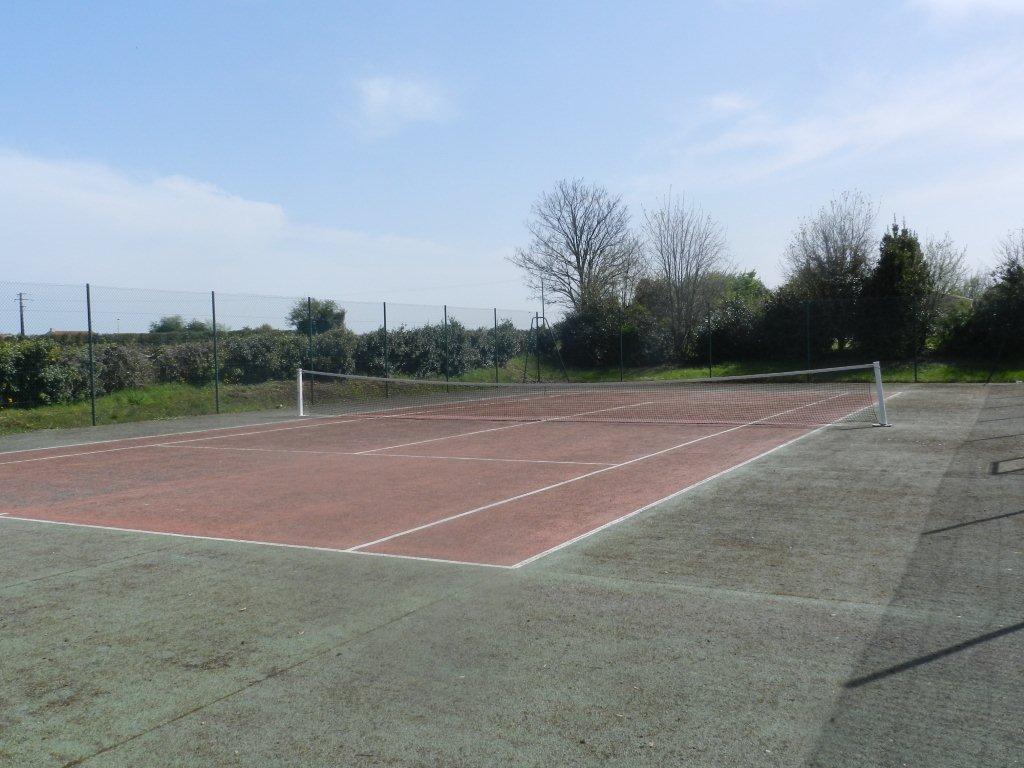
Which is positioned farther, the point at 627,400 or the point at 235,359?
the point at 627,400

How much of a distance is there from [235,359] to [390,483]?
14.6m

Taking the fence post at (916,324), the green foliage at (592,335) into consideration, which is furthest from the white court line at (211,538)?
the green foliage at (592,335)

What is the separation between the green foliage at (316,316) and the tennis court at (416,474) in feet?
14.2

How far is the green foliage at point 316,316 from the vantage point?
978 inches

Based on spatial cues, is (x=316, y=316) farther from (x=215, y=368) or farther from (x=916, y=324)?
(x=916, y=324)

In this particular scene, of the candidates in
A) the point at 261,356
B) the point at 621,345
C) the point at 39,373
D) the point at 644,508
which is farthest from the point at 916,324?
the point at 39,373

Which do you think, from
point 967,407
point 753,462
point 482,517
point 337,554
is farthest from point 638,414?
point 337,554

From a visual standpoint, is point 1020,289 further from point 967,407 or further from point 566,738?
point 566,738

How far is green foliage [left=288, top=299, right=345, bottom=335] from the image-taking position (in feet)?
81.5

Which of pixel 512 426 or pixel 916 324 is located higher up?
pixel 916 324

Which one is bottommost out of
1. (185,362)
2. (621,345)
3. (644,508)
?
(644,508)

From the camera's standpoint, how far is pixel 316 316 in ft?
84.9

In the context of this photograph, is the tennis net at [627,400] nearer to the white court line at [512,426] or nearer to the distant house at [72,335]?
the white court line at [512,426]

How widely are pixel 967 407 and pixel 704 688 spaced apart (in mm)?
17752
